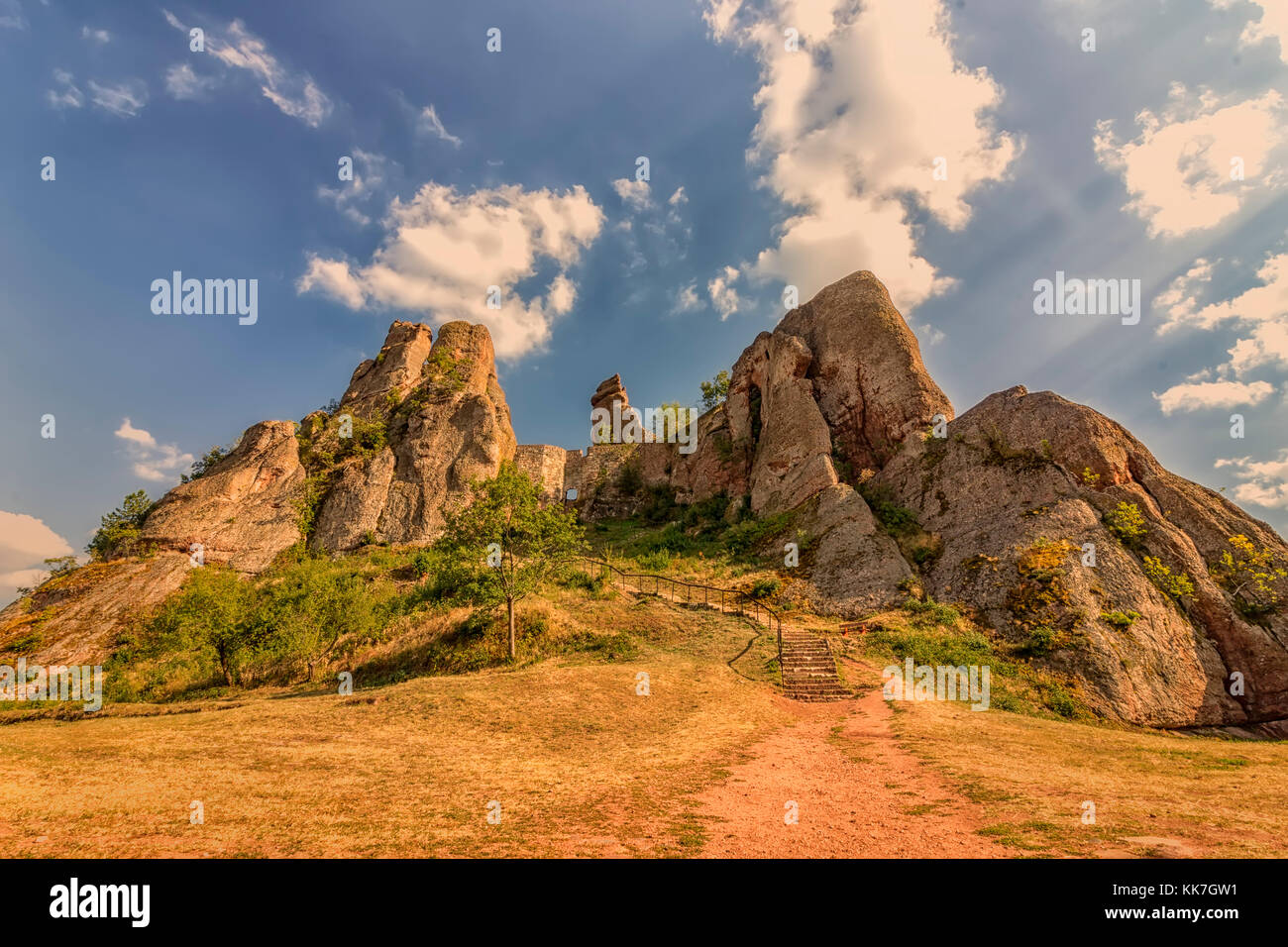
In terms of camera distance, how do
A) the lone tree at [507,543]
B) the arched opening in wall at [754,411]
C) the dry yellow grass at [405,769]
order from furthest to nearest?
1. the arched opening in wall at [754,411]
2. the lone tree at [507,543]
3. the dry yellow grass at [405,769]

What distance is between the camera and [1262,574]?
21266mm

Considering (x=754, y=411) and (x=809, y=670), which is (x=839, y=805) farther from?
(x=754, y=411)

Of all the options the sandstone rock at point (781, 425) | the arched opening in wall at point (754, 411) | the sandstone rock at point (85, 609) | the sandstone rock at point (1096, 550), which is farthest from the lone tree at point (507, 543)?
the arched opening in wall at point (754, 411)

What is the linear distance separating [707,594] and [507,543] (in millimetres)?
12487

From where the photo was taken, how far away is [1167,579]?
21906mm

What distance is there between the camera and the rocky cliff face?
19.9 m

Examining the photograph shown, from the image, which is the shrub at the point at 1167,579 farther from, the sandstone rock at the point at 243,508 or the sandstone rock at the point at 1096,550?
the sandstone rock at the point at 243,508

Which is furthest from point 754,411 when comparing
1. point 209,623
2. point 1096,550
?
point 209,623

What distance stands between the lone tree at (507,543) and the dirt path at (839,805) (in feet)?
44.2

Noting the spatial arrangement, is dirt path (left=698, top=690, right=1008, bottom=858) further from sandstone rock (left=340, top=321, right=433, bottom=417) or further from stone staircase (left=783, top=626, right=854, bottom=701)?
sandstone rock (left=340, top=321, right=433, bottom=417)

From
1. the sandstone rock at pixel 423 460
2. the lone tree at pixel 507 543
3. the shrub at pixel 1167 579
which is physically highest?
the sandstone rock at pixel 423 460

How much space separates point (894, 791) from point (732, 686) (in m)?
9.77

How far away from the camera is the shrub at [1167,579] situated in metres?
21.4
